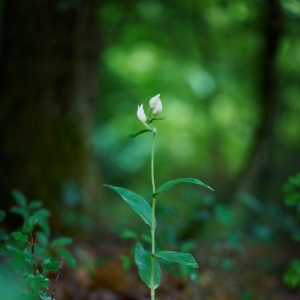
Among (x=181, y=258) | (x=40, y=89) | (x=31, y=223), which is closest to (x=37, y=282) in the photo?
(x=31, y=223)

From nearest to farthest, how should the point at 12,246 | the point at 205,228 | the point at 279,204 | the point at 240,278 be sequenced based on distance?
the point at 12,246
the point at 240,278
the point at 205,228
the point at 279,204

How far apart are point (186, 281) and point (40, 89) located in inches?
72.6

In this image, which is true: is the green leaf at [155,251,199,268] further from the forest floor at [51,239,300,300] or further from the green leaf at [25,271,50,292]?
the forest floor at [51,239,300,300]

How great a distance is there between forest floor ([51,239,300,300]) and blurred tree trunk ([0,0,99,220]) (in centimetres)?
Answer: 75

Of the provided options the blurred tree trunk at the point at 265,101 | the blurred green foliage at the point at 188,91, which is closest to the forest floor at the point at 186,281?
the blurred tree trunk at the point at 265,101

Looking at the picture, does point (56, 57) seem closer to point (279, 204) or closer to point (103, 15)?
point (103, 15)

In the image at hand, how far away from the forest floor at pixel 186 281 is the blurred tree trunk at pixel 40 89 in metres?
0.75

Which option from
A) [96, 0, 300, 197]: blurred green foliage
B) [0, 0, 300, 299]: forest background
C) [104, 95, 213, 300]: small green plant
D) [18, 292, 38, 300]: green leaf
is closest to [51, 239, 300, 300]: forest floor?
[0, 0, 300, 299]: forest background

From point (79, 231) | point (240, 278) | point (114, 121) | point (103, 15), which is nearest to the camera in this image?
point (240, 278)

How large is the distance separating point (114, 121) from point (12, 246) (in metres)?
4.99

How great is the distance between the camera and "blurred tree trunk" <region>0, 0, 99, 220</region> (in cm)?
307

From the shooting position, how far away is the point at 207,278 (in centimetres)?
257

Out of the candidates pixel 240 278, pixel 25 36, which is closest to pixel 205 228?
pixel 240 278

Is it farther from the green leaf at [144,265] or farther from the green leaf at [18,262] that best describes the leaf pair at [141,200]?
the green leaf at [18,262]
